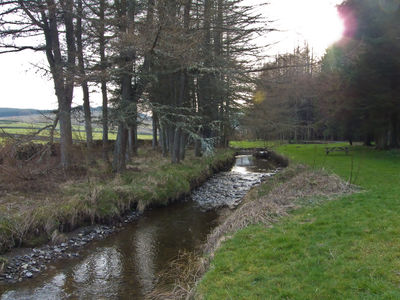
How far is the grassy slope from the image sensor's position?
4086 mm

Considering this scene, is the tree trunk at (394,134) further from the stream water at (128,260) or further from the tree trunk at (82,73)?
the tree trunk at (82,73)

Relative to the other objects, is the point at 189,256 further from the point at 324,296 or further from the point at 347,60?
the point at 347,60

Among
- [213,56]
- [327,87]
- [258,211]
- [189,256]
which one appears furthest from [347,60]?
[189,256]

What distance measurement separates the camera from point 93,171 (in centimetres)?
1355

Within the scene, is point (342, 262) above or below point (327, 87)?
below

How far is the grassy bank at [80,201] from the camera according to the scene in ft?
25.0

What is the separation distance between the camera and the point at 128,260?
7188 millimetres

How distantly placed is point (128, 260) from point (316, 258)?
4274 mm

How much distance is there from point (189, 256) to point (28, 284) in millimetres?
3276

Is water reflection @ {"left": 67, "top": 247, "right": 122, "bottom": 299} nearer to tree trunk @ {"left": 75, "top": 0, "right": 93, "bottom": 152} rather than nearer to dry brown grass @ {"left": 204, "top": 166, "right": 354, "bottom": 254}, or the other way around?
dry brown grass @ {"left": 204, "top": 166, "right": 354, "bottom": 254}

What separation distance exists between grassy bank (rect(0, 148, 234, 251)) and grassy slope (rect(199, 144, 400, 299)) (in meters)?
4.89

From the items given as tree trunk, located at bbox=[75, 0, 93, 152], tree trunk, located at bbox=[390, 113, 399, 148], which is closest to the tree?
tree trunk, located at bbox=[75, 0, 93, 152]

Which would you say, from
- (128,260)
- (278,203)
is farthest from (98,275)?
(278,203)

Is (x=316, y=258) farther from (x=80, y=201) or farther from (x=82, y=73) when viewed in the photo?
(x=82, y=73)
